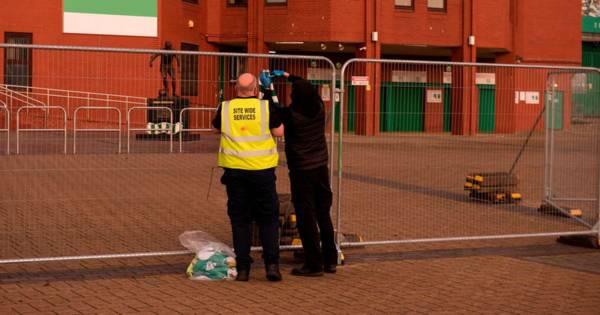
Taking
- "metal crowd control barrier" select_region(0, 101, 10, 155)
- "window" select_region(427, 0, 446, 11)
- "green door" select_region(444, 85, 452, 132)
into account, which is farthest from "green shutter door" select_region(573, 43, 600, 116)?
"window" select_region(427, 0, 446, 11)

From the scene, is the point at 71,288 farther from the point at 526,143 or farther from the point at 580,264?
the point at 526,143

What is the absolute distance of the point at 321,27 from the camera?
37875 millimetres

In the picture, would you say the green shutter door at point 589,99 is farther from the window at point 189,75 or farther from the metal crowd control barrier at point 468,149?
the window at point 189,75

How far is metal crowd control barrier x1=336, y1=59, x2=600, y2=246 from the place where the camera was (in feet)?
35.0

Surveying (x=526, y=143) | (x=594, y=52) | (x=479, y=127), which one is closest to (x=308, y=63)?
(x=479, y=127)

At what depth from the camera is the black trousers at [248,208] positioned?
28.0ft

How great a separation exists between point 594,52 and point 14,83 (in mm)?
54517

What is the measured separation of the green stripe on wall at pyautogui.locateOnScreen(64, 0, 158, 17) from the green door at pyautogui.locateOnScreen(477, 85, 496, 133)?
25940 millimetres

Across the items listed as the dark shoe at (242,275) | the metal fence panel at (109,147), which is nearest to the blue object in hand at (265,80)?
the metal fence panel at (109,147)

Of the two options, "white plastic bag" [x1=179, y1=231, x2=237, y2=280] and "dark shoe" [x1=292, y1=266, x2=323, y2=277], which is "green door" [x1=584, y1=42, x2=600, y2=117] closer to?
"dark shoe" [x1=292, y1=266, x2=323, y2=277]

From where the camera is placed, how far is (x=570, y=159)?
13.3 m

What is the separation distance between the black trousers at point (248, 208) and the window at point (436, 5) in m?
33.2

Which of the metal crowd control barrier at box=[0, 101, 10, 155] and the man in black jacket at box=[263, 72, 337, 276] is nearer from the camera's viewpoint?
the man in black jacket at box=[263, 72, 337, 276]

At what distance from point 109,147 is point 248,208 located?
9.28ft
